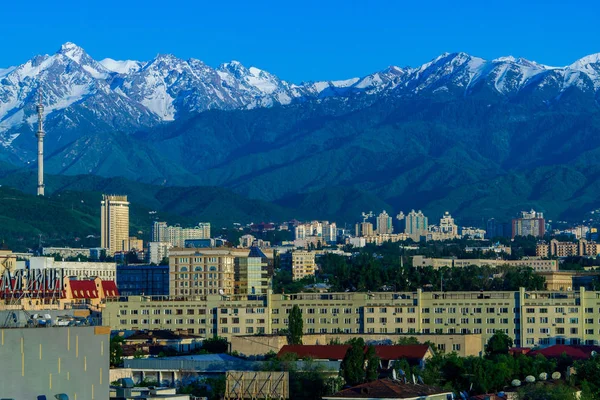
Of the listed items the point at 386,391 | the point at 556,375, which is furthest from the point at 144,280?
the point at 386,391

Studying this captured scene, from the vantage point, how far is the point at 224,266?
13950 centimetres

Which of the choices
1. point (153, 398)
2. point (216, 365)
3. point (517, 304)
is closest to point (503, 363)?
point (216, 365)

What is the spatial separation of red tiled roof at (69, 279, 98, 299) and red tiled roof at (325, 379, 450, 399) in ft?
266

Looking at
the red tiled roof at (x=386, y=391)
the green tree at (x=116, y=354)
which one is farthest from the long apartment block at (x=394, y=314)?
the red tiled roof at (x=386, y=391)

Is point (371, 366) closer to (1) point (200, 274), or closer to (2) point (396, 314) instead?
(2) point (396, 314)

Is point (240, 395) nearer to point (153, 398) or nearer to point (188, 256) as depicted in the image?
point (153, 398)

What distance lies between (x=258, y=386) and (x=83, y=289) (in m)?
83.4

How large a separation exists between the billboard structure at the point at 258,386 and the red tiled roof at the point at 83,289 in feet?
253

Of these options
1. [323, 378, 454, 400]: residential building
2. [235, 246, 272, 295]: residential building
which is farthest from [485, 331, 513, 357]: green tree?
[235, 246, 272, 295]: residential building

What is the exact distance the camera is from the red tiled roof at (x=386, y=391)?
1960 inches

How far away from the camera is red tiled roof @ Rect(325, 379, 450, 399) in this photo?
49.8 m

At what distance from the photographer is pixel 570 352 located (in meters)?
76.2

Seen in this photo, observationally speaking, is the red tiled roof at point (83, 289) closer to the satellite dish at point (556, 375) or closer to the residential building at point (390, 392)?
the satellite dish at point (556, 375)

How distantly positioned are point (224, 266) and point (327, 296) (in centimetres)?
3355
